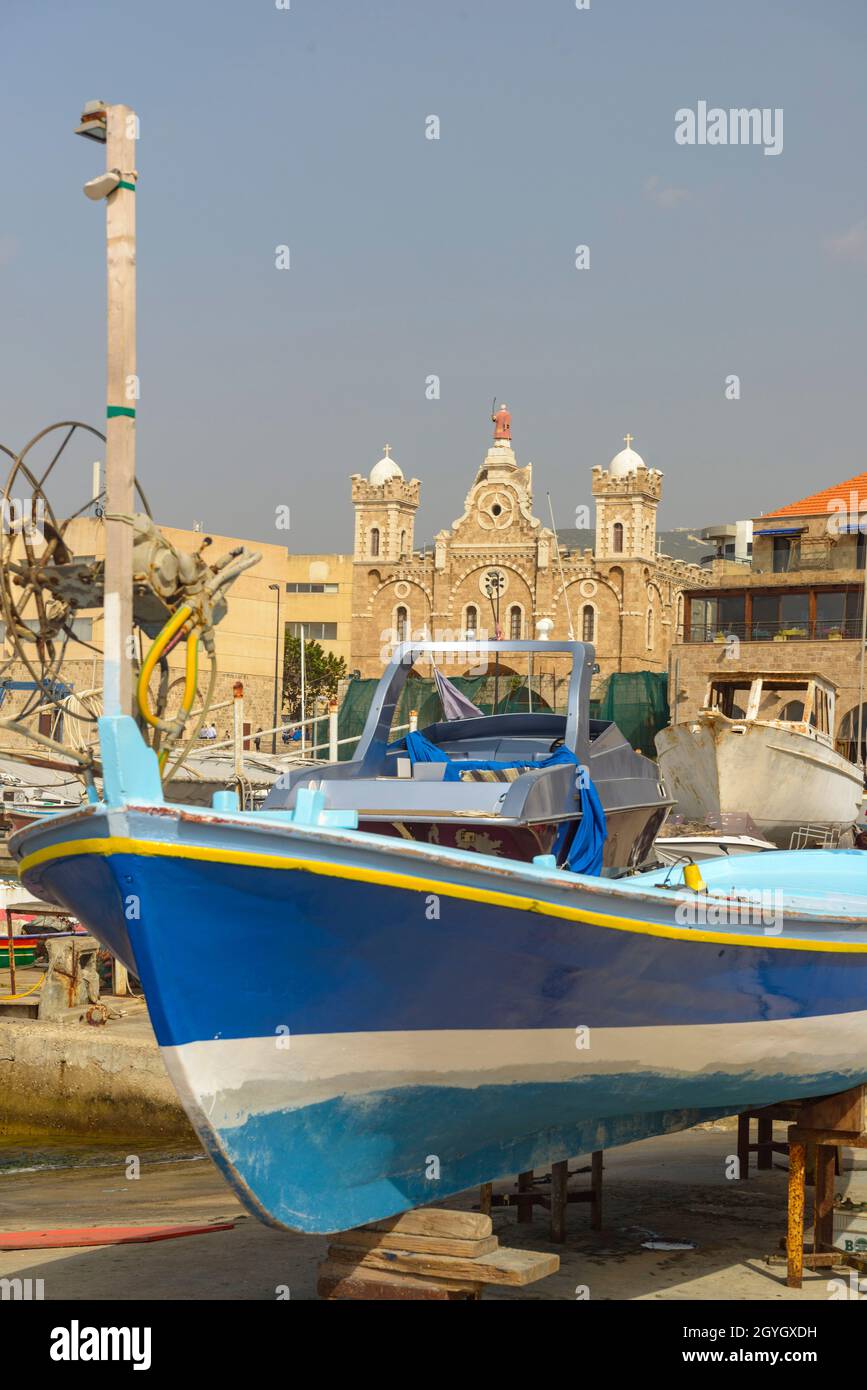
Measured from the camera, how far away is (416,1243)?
7.11m

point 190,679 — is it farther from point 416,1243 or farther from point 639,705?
point 639,705

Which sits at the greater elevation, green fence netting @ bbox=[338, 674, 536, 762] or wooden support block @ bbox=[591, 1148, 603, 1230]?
green fence netting @ bbox=[338, 674, 536, 762]

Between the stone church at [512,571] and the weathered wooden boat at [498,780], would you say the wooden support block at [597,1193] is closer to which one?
the weathered wooden boat at [498,780]

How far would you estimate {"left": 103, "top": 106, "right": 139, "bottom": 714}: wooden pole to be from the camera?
5727 millimetres

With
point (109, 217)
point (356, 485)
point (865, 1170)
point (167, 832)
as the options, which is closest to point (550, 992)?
point (167, 832)

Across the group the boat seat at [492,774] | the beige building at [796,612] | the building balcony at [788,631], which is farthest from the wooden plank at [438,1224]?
the building balcony at [788,631]

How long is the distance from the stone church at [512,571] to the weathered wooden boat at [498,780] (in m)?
62.5

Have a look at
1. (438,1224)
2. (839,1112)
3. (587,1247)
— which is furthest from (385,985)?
(839,1112)

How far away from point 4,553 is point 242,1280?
4254mm

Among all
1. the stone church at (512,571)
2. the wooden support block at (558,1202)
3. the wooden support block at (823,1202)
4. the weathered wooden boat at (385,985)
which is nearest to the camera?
the weathered wooden boat at (385,985)

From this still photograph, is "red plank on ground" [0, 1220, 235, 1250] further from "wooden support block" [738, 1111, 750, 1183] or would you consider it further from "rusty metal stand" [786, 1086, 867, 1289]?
"rusty metal stand" [786, 1086, 867, 1289]

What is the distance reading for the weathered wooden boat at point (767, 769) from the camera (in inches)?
1232

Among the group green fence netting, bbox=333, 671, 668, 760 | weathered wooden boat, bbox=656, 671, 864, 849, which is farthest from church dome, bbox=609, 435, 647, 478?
weathered wooden boat, bbox=656, 671, 864, 849

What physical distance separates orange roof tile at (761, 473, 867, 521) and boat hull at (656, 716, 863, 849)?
895 inches
